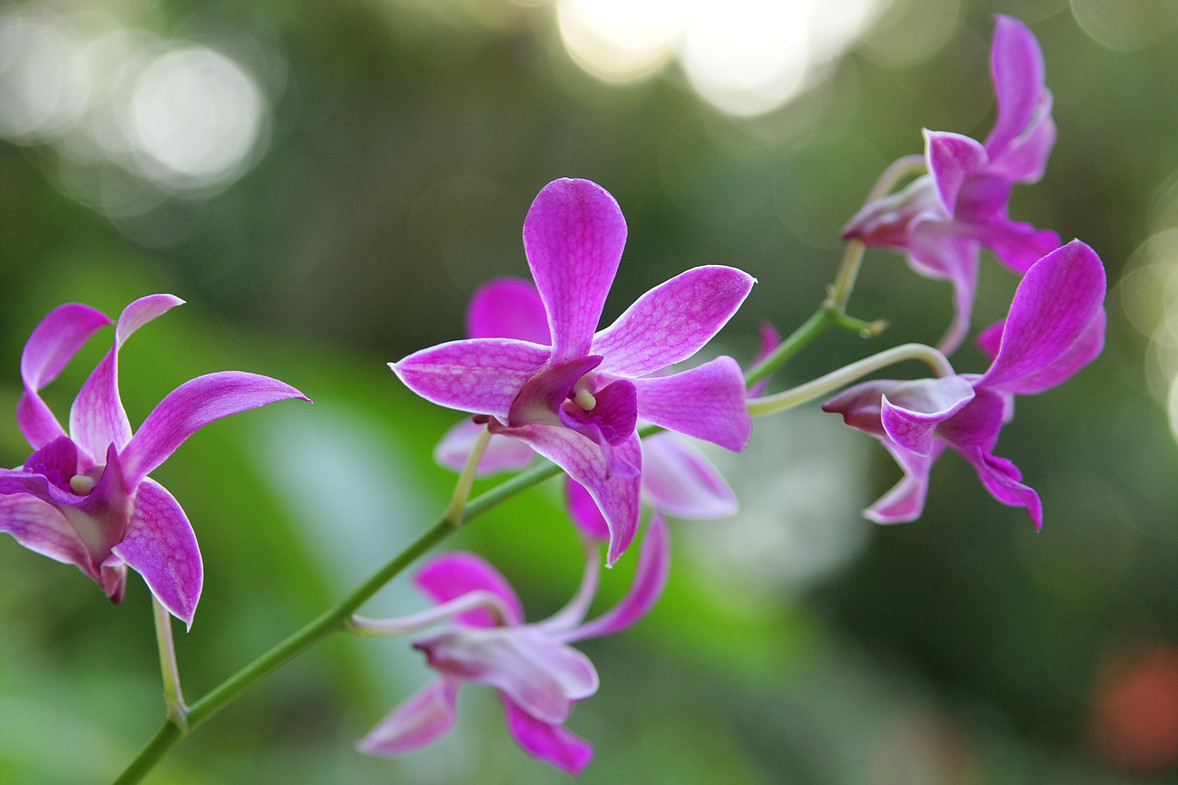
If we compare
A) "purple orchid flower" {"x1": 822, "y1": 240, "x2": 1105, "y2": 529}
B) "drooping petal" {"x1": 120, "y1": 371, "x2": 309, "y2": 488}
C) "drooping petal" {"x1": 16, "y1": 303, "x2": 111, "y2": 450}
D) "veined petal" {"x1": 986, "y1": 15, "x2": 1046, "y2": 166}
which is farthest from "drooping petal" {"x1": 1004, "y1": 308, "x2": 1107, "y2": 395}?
"drooping petal" {"x1": 16, "y1": 303, "x2": 111, "y2": 450}

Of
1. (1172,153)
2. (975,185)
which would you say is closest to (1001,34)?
(975,185)

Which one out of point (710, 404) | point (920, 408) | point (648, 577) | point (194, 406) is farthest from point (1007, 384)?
point (194, 406)

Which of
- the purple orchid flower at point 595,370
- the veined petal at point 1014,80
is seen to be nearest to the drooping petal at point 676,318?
the purple orchid flower at point 595,370

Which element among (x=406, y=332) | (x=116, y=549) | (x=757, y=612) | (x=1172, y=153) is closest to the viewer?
(x=116, y=549)

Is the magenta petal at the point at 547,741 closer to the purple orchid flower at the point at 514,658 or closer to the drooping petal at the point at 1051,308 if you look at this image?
the purple orchid flower at the point at 514,658

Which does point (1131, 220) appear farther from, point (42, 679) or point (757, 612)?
point (42, 679)

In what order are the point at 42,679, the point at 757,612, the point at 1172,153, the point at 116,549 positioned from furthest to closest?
the point at 1172,153 < the point at 757,612 < the point at 42,679 < the point at 116,549

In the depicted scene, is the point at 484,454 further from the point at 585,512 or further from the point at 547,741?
the point at 547,741
